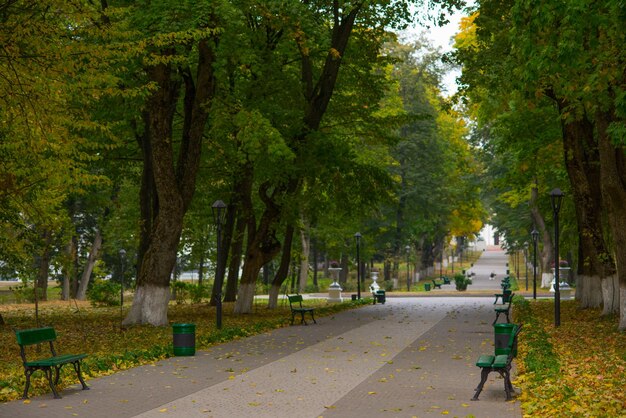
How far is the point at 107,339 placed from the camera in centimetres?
2155

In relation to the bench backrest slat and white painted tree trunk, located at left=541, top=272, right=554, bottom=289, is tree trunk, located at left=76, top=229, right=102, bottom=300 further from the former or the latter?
the bench backrest slat

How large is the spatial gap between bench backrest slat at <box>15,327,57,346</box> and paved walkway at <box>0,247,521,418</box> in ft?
2.83

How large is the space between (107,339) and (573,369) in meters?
11.0

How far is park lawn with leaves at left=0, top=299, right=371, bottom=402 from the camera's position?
14.6 meters

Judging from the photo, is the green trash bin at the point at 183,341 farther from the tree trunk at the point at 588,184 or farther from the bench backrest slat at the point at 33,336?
the tree trunk at the point at 588,184

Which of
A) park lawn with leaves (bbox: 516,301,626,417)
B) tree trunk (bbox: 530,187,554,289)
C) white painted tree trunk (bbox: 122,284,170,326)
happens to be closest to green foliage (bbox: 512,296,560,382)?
park lawn with leaves (bbox: 516,301,626,417)

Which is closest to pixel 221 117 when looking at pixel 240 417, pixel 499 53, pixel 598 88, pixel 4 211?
pixel 4 211

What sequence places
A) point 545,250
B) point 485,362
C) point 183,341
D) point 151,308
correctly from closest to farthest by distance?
point 485,362 → point 183,341 → point 151,308 → point 545,250

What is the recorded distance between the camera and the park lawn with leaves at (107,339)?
1462cm

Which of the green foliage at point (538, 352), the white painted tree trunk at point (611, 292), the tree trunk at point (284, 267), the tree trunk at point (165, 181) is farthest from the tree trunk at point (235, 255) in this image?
the white painted tree trunk at point (611, 292)

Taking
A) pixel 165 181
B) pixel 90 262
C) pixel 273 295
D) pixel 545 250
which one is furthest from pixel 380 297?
pixel 545 250

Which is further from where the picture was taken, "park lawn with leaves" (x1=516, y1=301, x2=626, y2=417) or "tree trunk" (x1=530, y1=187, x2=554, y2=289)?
"tree trunk" (x1=530, y1=187, x2=554, y2=289)

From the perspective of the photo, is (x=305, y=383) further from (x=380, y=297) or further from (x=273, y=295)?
(x=380, y=297)

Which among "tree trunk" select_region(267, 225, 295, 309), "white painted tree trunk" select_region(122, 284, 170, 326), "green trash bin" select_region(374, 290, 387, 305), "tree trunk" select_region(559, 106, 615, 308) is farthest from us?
"green trash bin" select_region(374, 290, 387, 305)
